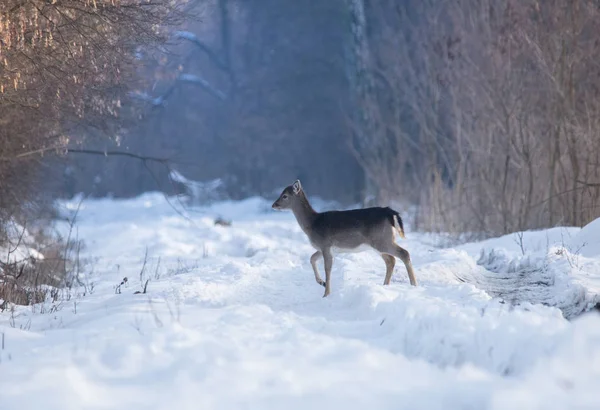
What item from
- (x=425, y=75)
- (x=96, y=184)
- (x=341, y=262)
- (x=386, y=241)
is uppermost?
(x=425, y=75)

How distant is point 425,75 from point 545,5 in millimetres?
8875

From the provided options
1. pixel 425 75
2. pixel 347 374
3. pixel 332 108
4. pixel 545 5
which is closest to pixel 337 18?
pixel 332 108

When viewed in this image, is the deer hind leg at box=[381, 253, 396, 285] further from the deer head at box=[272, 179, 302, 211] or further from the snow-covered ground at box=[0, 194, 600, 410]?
the deer head at box=[272, 179, 302, 211]

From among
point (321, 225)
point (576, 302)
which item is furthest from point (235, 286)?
point (576, 302)

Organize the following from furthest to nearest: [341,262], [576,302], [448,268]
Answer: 1. [341,262]
2. [448,268]
3. [576,302]

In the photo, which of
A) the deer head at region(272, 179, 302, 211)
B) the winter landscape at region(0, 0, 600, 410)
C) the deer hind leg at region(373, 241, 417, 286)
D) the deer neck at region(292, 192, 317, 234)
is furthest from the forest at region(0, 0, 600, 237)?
the deer hind leg at region(373, 241, 417, 286)

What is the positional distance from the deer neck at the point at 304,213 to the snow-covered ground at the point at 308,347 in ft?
2.75

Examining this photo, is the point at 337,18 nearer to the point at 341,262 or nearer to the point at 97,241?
the point at 97,241

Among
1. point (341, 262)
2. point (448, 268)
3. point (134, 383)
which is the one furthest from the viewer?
point (341, 262)

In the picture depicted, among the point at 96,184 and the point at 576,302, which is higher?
the point at 576,302

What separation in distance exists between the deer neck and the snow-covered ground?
84 centimetres

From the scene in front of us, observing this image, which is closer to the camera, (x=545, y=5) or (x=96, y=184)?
(x=545, y=5)

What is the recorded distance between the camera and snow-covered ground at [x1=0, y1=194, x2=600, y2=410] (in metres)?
4.82

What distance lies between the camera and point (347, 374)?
5254 millimetres
